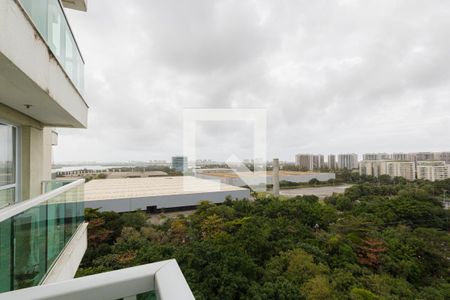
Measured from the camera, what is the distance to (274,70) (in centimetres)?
1334

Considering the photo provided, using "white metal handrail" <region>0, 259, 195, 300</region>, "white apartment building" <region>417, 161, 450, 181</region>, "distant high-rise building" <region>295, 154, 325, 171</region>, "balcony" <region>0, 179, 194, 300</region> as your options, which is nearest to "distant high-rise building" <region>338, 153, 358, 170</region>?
"distant high-rise building" <region>295, 154, 325, 171</region>

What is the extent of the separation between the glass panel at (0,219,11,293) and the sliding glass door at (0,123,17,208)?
188 cm

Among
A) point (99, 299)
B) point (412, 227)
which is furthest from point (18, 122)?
point (412, 227)

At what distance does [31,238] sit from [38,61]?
1.49m

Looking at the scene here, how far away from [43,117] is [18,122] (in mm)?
299

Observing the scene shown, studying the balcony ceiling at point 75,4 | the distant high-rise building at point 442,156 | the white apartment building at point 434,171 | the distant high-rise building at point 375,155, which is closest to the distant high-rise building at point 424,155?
the distant high-rise building at point 442,156

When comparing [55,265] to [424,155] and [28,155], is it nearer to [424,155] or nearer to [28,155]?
[28,155]

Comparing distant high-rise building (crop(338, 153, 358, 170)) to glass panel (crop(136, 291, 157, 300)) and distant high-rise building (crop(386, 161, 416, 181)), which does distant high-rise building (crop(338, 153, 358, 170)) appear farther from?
glass panel (crop(136, 291, 157, 300))

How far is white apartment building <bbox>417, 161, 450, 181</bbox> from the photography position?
29.8 m

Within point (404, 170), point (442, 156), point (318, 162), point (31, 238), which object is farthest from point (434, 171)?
point (31, 238)

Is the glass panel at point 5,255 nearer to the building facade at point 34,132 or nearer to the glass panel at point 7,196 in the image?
the building facade at point 34,132

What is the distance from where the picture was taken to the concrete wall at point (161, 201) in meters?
12.8

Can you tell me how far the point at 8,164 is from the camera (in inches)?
122

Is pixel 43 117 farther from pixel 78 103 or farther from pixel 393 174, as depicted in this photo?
pixel 393 174
